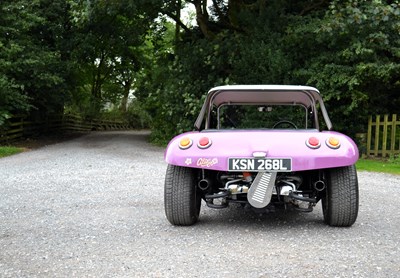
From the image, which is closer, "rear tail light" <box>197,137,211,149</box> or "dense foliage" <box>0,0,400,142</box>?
"rear tail light" <box>197,137,211,149</box>

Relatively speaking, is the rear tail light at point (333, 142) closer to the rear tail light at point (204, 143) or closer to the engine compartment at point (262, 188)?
the engine compartment at point (262, 188)

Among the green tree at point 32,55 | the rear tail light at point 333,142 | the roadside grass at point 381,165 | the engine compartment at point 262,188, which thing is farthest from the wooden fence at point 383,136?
the green tree at point 32,55

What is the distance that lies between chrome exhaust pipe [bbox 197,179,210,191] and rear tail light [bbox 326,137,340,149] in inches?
48.7

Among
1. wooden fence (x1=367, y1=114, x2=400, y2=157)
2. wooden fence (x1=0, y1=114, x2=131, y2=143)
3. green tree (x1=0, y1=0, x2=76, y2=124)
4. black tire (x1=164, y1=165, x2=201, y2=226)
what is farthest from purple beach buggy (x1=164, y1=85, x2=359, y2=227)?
wooden fence (x1=0, y1=114, x2=131, y2=143)

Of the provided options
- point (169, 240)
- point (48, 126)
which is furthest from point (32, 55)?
point (169, 240)

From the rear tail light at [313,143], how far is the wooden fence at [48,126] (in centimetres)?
1669

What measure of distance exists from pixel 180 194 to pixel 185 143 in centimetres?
51

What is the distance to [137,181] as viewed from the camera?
9.11 m

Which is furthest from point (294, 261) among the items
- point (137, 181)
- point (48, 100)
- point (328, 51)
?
point (48, 100)

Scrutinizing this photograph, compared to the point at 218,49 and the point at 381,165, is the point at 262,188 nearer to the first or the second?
the point at 381,165

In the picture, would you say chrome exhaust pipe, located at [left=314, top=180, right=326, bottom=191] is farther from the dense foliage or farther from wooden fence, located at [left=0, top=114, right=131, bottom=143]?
wooden fence, located at [left=0, top=114, right=131, bottom=143]

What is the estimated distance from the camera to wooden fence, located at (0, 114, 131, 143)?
20.2 meters

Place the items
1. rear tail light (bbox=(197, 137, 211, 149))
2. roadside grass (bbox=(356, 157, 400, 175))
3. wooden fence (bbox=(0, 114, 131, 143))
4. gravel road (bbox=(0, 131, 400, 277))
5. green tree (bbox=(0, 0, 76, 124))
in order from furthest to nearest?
wooden fence (bbox=(0, 114, 131, 143)) < green tree (bbox=(0, 0, 76, 124)) < roadside grass (bbox=(356, 157, 400, 175)) < rear tail light (bbox=(197, 137, 211, 149)) < gravel road (bbox=(0, 131, 400, 277))

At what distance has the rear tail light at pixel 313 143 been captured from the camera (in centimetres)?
480
